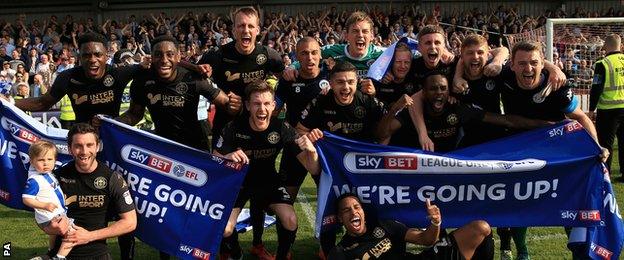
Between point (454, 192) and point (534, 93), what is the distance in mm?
1125

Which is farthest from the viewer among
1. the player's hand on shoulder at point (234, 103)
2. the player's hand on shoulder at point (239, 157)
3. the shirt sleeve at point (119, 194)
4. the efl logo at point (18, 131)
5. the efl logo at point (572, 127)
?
the efl logo at point (18, 131)

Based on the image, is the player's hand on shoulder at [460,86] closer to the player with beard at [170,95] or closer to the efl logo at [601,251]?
the efl logo at [601,251]

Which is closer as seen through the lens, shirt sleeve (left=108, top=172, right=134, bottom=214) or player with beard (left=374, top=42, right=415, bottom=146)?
shirt sleeve (left=108, top=172, right=134, bottom=214)

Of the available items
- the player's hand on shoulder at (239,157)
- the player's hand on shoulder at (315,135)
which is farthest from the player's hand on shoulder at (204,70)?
the player's hand on shoulder at (315,135)

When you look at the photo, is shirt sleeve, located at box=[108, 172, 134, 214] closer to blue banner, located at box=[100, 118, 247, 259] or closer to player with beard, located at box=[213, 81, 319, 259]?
blue banner, located at box=[100, 118, 247, 259]

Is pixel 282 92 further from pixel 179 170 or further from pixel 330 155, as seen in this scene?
pixel 179 170

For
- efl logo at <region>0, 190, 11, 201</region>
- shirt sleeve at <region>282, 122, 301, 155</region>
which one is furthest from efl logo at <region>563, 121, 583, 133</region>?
efl logo at <region>0, 190, 11, 201</region>

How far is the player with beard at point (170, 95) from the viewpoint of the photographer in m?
6.21

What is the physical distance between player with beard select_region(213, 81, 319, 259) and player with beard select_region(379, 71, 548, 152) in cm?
86

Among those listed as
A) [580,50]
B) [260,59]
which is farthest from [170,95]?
[580,50]

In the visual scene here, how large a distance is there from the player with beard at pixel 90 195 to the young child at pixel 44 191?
0.10 m

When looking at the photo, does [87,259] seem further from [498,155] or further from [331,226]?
[498,155]

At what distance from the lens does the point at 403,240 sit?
5.32 m

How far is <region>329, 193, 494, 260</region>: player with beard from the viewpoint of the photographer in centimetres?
517
